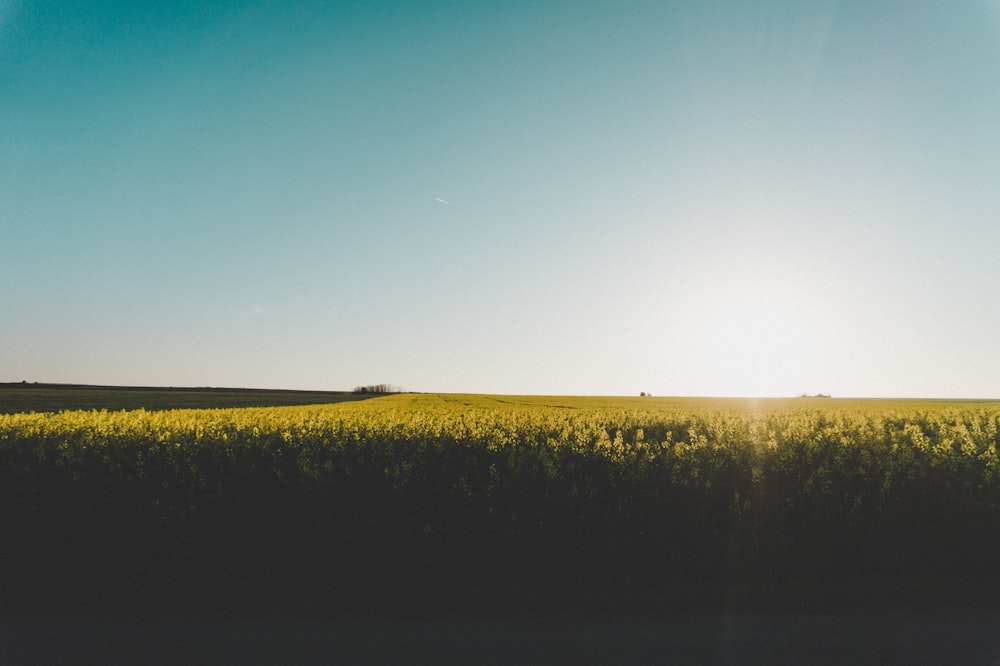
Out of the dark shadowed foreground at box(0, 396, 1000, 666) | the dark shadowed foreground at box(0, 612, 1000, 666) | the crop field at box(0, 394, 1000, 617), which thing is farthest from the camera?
the crop field at box(0, 394, 1000, 617)

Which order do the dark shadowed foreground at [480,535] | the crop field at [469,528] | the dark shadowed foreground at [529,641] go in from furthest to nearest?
the crop field at [469,528], the dark shadowed foreground at [480,535], the dark shadowed foreground at [529,641]

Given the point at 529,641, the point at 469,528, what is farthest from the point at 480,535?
the point at 529,641

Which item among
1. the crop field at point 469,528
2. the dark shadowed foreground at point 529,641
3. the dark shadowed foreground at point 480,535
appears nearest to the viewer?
the dark shadowed foreground at point 529,641

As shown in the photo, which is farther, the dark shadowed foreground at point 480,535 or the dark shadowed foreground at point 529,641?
the dark shadowed foreground at point 480,535

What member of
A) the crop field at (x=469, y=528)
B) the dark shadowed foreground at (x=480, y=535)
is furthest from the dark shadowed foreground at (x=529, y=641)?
the crop field at (x=469, y=528)

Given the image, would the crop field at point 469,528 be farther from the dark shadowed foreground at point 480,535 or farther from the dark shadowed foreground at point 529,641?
the dark shadowed foreground at point 529,641

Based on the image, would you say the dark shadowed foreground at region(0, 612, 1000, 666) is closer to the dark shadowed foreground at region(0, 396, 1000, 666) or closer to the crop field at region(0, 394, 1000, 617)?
the dark shadowed foreground at region(0, 396, 1000, 666)

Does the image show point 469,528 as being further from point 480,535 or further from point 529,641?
point 529,641

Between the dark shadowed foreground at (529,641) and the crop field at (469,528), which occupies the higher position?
the crop field at (469,528)

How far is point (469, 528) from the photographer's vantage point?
5609 millimetres

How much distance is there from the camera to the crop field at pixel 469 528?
218 inches

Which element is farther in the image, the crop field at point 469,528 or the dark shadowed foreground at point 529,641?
the crop field at point 469,528

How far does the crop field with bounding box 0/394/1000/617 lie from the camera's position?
5543 millimetres

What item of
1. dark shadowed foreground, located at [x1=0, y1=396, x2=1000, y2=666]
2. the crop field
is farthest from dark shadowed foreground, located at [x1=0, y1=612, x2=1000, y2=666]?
the crop field
